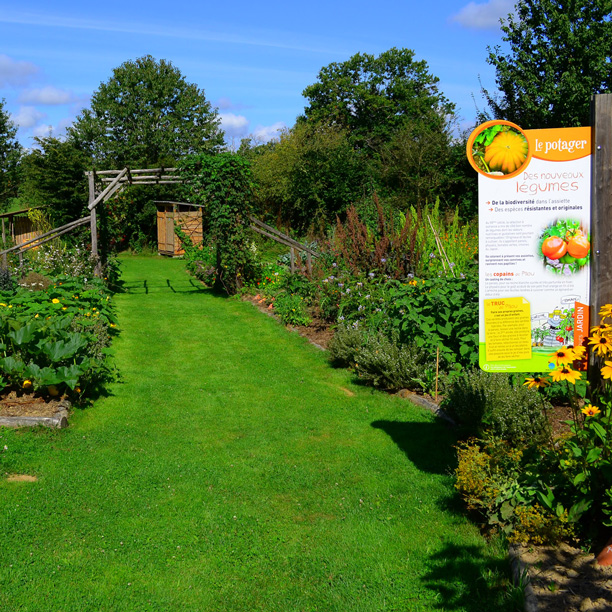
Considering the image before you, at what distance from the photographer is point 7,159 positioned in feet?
111

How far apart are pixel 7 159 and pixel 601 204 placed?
36.5 meters

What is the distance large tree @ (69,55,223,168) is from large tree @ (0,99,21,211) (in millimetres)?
3480

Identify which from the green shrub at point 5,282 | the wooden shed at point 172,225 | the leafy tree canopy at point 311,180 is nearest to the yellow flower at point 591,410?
the green shrub at point 5,282

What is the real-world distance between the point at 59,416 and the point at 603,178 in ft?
15.8

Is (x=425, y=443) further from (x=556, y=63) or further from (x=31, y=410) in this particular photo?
(x=556, y=63)

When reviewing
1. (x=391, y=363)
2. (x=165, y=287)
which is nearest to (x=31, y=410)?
(x=391, y=363)

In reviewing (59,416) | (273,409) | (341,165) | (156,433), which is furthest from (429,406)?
(341,165)

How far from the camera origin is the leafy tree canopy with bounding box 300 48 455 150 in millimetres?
38312

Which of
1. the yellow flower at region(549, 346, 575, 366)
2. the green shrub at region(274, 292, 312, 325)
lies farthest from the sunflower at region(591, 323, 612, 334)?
the green shrub at region(274, 292, 312, 325)

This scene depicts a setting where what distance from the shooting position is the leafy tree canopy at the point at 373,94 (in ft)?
126

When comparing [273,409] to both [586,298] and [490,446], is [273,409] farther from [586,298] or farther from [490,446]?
[586,298]

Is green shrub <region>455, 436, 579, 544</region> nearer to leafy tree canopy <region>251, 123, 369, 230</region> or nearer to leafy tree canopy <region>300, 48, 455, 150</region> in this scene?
leafy tree canopy <region>251, 123, 369, 230</region>

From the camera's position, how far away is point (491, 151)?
3.53m

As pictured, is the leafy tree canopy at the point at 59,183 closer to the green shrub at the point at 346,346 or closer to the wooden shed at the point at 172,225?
the wooden shed at the point at 172,225
